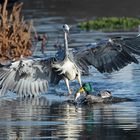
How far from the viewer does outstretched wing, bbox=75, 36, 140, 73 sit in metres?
15.4

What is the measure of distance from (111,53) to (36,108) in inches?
81.0

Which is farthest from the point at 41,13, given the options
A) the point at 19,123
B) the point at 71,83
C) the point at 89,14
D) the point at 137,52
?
the point at 19,123

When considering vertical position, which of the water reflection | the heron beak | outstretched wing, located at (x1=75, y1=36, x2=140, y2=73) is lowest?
the water reflection

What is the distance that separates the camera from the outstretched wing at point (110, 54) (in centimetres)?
1538

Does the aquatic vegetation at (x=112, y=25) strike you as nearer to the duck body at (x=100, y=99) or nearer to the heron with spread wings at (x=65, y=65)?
the heron with spread wings at (x=65, y=65)

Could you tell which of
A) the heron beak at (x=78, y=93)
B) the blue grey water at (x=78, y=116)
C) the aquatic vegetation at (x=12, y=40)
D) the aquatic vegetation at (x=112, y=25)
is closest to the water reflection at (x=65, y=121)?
the blue grey water at (x=78, y=116)

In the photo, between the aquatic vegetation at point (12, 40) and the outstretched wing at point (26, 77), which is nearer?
the outstretched wing at point (26, 77)

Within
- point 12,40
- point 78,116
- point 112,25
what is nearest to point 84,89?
point 78,116

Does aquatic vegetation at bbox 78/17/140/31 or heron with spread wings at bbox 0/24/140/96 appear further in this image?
aquatic vegetation at bbox 78/17/140/31

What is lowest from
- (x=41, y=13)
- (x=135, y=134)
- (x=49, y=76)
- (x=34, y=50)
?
(x=135, y=134)

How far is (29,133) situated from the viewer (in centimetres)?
1166

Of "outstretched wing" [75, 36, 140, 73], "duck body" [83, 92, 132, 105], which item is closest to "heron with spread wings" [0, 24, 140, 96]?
"outstretched wing" [75, 36, 140, 73]

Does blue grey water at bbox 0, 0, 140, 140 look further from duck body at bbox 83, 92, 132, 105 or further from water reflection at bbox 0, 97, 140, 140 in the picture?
duck body at bbox 83, 92, 132, 105

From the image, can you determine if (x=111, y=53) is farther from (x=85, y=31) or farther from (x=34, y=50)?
(x=85, y=31)
